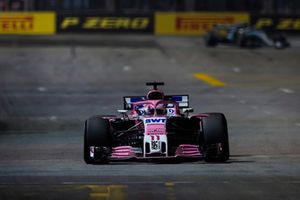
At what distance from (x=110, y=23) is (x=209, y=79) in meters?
26.8

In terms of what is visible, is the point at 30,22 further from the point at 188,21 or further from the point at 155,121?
the point at 155,121

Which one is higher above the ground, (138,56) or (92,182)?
(92,182)

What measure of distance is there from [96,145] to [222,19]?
5240cm

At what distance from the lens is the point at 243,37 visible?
56.8 m

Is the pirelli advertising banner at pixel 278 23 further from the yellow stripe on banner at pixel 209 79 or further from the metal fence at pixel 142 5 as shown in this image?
the yellow stripe on banner at pixel 209 79

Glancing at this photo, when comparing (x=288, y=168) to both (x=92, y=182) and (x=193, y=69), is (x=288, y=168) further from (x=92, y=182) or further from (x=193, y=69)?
(x=193, y=69)

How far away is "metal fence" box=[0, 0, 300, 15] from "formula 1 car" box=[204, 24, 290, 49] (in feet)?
42.8

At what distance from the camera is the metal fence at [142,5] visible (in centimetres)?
6981

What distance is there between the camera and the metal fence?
6981 centimetres

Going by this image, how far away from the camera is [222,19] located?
69250mm

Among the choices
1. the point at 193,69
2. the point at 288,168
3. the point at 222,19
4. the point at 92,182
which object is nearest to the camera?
the point at 92,182

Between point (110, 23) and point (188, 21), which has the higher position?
point (188, 21)

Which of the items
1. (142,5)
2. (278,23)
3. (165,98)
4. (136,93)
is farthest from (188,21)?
(165,98)

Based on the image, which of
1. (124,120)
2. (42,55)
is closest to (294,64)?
(42,55)
